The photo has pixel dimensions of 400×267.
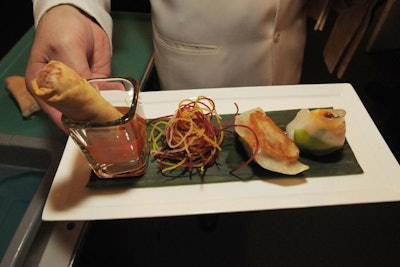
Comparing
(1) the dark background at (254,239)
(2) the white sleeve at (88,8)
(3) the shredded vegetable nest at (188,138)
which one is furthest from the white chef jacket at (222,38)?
(1) the dark background at (254,239)

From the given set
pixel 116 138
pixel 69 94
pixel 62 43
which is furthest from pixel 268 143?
pixel 62 43

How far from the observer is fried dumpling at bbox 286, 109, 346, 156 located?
829 mm

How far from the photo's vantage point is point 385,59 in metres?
2.74

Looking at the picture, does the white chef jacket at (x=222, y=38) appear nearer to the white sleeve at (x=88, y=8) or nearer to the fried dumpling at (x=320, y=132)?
the white sleeve at (x=88, y=8)

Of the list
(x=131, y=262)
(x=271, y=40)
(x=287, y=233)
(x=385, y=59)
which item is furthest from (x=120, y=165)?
(x=385, y=59)

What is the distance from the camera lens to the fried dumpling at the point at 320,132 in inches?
32.6

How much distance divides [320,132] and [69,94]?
2.11ft

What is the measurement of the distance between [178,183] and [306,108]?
511mm

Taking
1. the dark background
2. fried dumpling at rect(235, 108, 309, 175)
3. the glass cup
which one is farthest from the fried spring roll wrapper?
the dark background

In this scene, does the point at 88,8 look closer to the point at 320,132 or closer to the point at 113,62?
the point at 113,62

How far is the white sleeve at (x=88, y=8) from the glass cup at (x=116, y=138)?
1.11 feet

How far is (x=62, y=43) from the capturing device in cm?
86

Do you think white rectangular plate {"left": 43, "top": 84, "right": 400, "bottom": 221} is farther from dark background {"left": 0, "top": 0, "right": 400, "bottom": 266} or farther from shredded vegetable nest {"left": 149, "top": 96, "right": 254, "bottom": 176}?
dark background {"left": 0, "top": 0, "right": 400, "bottom": 266}

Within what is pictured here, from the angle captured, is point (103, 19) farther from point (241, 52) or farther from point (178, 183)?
point (178, 183)
